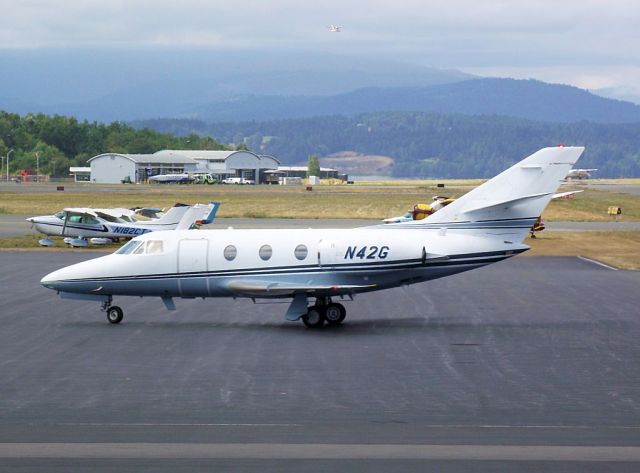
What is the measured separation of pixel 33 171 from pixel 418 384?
175m

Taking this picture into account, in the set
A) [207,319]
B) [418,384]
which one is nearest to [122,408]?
[418,384]

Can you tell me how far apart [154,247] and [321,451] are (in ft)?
45.0

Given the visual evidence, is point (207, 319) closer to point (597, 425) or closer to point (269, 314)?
point (269, 314)

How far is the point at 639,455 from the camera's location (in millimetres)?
15672

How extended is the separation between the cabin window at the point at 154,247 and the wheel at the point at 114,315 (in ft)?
5.54

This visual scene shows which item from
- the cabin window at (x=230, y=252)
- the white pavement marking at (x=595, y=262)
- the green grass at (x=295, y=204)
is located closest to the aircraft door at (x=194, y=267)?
the cabin window at (x=230, y=252)

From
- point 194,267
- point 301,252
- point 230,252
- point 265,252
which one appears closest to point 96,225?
point 194,267

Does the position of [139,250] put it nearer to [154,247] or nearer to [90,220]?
[154,247]

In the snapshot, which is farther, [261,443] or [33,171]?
[33,171]

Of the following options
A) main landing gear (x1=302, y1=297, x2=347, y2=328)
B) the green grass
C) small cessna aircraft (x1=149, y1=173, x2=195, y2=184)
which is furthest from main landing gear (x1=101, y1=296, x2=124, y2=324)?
small cessna aircraft (x1=149, y1=173, x2=195, y2=184)

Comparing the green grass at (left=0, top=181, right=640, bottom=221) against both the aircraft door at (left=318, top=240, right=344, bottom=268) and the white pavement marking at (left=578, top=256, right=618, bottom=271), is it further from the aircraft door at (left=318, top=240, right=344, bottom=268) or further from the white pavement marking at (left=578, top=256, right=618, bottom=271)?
the aircraft door at (left=318, top=240, right=344, bottom=268)

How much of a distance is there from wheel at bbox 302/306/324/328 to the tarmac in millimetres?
262

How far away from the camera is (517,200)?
27625mm

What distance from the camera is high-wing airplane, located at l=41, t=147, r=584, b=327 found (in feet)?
90.1
